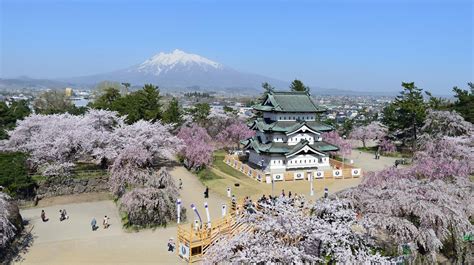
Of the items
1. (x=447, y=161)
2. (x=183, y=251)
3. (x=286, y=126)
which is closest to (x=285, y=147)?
(x=286, y=126)

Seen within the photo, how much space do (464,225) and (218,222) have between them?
1131 cm

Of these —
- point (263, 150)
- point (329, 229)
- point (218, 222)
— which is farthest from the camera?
point (263, 150)

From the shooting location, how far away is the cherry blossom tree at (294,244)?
507 inches

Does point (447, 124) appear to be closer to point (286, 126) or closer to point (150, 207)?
point (286, 126)

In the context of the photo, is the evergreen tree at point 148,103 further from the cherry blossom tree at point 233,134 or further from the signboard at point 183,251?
the signboard at point 183,251

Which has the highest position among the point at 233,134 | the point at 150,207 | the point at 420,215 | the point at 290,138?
the point at 290,138

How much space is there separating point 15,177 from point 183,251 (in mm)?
15320

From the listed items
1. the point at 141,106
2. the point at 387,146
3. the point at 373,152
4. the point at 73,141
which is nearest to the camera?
the point at 73,141

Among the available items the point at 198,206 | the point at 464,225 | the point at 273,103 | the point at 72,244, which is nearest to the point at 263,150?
the point at 273,103

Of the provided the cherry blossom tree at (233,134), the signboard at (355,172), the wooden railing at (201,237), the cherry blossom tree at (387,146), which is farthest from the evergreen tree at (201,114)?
the wooden railing at (201,237)

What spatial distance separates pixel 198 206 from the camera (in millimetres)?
28609

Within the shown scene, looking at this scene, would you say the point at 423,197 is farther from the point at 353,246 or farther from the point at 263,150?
the point at 263,150

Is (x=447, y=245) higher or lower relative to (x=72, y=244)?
higher

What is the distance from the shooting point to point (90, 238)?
22.7 metres
